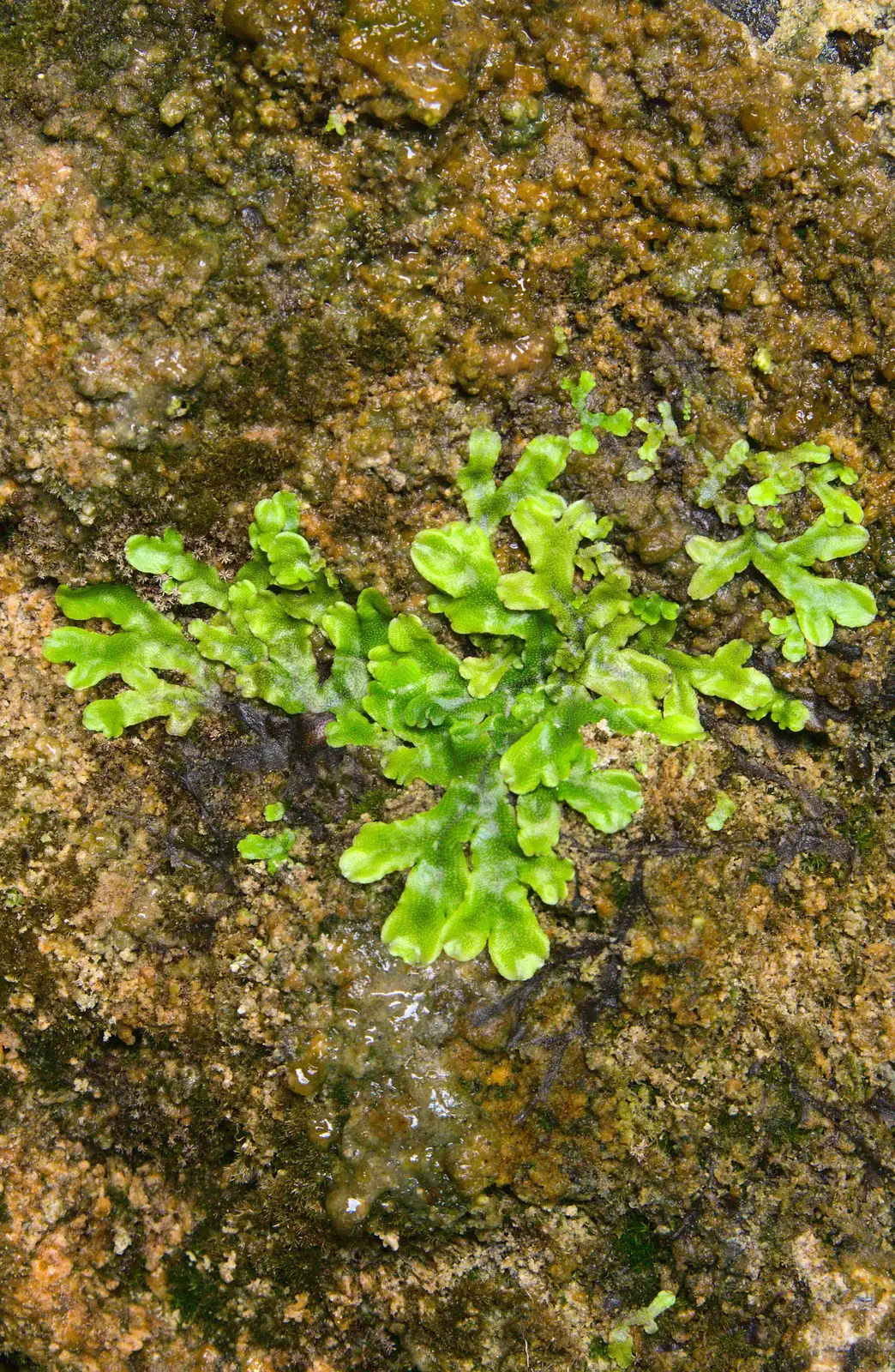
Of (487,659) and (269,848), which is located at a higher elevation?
(487,659)

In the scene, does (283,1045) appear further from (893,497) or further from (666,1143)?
(893,497)

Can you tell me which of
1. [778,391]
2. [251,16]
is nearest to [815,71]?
[778,391]

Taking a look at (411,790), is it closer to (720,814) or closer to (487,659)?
(487,659)

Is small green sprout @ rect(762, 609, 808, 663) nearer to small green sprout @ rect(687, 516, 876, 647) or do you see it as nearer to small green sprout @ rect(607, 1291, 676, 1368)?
small green sprout @ rect(687, 516, 876, 647)

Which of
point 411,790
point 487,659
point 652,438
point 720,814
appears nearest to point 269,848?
point 411,790

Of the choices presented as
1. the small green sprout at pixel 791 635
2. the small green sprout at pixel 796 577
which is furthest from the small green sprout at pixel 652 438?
the small green sprout at pixel 791 635

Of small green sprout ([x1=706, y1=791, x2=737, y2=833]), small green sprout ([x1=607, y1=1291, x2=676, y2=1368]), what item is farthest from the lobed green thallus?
small green sprout ([x1=607, y1=1291, x2=676, y2=1368])
